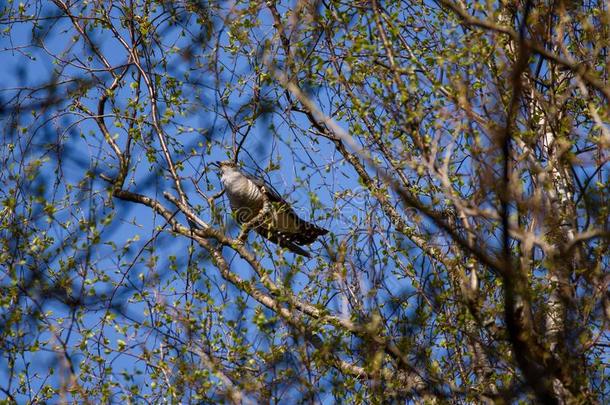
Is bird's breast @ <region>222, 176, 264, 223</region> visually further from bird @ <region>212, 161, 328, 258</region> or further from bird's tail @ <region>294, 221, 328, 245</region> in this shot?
bird's tail @ <region>294, 221, 328, 245</region>

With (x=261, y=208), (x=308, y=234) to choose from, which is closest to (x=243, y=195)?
(x=261, y=208)

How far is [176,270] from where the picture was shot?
530cm

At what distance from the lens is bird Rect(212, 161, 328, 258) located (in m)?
6.70

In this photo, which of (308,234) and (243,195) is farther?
(243,195)

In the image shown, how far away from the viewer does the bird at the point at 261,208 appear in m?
6.70

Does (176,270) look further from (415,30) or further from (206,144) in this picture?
(415,30)

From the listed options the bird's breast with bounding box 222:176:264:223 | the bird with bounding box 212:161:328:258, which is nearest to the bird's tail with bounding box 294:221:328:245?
the bird with bounding box 212:161:328:258

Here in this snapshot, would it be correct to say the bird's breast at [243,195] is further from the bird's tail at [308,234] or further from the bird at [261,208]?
the bird's tail at [308,234]

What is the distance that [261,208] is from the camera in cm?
769

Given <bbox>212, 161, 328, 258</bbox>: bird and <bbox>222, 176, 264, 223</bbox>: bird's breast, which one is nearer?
<bbox>212, 161, 328, 258</bbox>: bird

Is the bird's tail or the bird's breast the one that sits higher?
the bird's breast

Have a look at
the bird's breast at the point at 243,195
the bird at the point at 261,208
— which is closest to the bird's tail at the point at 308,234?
the bird at the point at 261,208

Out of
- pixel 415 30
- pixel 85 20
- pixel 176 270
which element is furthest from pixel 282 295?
pixel 85 20

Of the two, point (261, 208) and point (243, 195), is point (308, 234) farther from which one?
point (243, 195)
